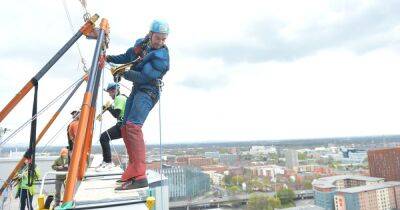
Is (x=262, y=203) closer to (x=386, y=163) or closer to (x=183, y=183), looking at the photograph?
(x=183, y=183)

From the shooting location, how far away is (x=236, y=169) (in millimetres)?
87312

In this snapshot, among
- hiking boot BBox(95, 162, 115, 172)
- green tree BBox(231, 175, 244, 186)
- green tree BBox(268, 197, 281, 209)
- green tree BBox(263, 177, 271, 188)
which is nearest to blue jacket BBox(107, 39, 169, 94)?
hiking boot BBox(95, 162, 115, 172)

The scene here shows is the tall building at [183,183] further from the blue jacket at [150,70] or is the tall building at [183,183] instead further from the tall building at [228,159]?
the blue jacket at [150,70]

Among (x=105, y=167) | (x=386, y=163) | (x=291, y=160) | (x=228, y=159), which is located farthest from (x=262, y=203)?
(x=228, y=159)

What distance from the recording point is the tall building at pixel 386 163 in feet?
224

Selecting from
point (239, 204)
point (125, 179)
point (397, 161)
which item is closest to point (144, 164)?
point (125, 179)

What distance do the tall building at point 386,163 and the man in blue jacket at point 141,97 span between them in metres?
76.7

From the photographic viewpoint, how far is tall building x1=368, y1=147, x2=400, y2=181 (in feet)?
224

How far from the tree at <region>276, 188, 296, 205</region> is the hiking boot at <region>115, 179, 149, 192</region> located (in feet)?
197

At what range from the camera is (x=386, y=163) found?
71.6 meters

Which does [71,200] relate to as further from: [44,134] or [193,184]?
[193,184]

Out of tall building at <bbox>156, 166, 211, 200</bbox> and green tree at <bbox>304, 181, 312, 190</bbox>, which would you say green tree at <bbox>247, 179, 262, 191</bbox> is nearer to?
green tree at <bbox>304, 181, 312, 190</bbox>

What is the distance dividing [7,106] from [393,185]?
67.3 meters

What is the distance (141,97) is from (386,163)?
81.4 m
